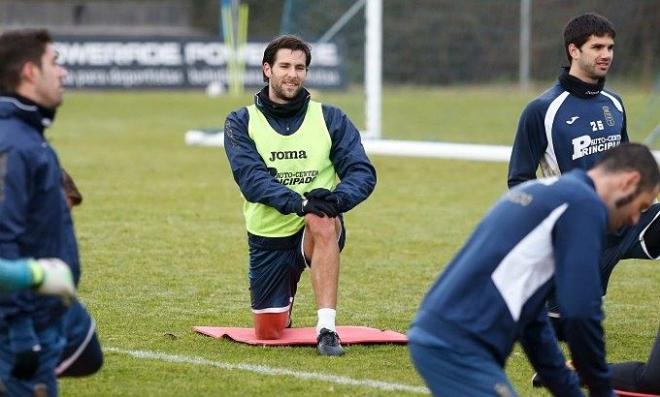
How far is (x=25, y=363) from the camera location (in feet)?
16.6

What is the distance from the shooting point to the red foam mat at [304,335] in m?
7.95

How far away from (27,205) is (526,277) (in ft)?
6.01

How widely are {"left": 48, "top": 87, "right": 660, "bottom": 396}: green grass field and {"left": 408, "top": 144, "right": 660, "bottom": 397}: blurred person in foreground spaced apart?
6.37 ft

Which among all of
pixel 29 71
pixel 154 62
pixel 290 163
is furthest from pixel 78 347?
pixel 154 62

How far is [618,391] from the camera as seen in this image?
6684mm

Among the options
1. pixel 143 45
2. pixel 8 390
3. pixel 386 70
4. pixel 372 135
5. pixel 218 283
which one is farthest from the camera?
pixel 143 45

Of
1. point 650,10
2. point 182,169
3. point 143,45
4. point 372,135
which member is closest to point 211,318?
point 182,169

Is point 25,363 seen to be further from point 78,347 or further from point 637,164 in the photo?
point 637,164

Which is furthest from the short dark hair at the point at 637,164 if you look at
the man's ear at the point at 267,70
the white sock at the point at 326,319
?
the man's ear at the point at 267,70

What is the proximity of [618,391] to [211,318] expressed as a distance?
306 cm

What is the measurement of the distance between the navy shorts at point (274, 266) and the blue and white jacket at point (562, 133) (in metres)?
1.14

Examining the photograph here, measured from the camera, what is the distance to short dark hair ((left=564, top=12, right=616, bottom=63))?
26.5 ft

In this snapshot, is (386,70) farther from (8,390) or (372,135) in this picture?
(8,390)

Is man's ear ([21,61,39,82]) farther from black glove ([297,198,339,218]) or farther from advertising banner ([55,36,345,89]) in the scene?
advertising banner ([55,36,345,89])
